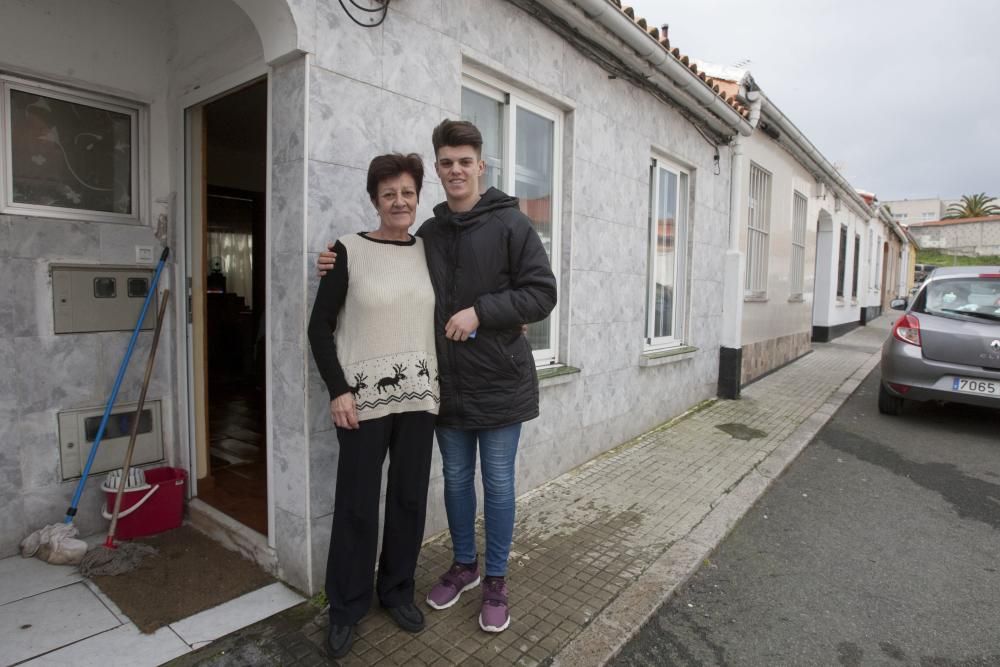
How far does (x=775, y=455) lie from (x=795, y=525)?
1.44 meters

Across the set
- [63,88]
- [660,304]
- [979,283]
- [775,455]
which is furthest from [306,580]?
[979,283]

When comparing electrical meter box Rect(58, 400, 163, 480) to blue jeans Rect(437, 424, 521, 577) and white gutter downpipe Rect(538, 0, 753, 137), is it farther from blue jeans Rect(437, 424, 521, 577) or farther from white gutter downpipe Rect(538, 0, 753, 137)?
white gutter downpipe Rect(538, 0, 753, 137)

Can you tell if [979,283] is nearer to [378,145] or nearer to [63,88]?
[378,145]

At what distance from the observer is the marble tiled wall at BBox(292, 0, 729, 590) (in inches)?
107

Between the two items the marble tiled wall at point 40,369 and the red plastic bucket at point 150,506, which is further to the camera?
the red plastic bucket at point 150,506

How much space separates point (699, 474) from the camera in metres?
4.78

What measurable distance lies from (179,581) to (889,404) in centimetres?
755

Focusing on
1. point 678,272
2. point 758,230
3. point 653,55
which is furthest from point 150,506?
point 758,230

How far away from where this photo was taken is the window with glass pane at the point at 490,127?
3.88m

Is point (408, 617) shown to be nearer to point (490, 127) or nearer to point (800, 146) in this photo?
point (490, 127)

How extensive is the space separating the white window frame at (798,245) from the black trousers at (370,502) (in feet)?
32.1

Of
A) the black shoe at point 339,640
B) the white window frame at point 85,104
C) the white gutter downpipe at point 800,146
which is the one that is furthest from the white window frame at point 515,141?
the white gutter downpipe at point 800,146

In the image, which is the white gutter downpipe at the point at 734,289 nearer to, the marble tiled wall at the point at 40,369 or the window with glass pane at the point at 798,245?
the window with glass pane at the point at 798,245

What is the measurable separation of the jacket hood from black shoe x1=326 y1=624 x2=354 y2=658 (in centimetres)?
174
